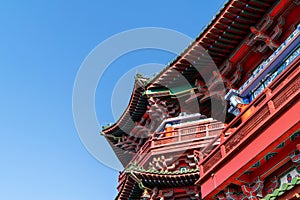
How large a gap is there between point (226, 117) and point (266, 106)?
603cm

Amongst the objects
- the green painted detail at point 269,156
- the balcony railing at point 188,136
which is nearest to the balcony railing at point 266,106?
the green painted detail at point 269,156

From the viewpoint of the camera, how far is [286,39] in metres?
10.9

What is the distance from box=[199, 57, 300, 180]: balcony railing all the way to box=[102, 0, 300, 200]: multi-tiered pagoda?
20 millimetres

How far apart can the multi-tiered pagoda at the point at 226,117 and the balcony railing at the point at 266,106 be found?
0.02 meters

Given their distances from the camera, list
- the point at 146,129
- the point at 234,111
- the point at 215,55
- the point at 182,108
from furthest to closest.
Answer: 1. the point at 146,129
2. the point at 182,108
3. the point at 215,55
4. the point at 234,111

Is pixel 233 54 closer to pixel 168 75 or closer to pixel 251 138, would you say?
pixel 168 75

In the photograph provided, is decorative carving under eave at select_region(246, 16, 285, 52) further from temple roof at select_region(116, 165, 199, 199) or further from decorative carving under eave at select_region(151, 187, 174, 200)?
decorative carving under eave at select_region(151, 187, 174, 200)

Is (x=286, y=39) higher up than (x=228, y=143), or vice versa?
(x=286, y=39)

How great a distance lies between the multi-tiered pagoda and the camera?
299 inches

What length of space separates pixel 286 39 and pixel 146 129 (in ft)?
27.3

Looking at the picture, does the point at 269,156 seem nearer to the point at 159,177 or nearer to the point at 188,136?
the point at 159,177

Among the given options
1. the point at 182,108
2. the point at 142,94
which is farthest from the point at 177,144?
the point at 142,94

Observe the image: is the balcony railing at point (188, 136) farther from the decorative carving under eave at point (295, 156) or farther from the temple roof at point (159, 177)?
the decorative carving under eave at point (295, 156)

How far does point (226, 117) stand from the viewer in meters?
13.8
